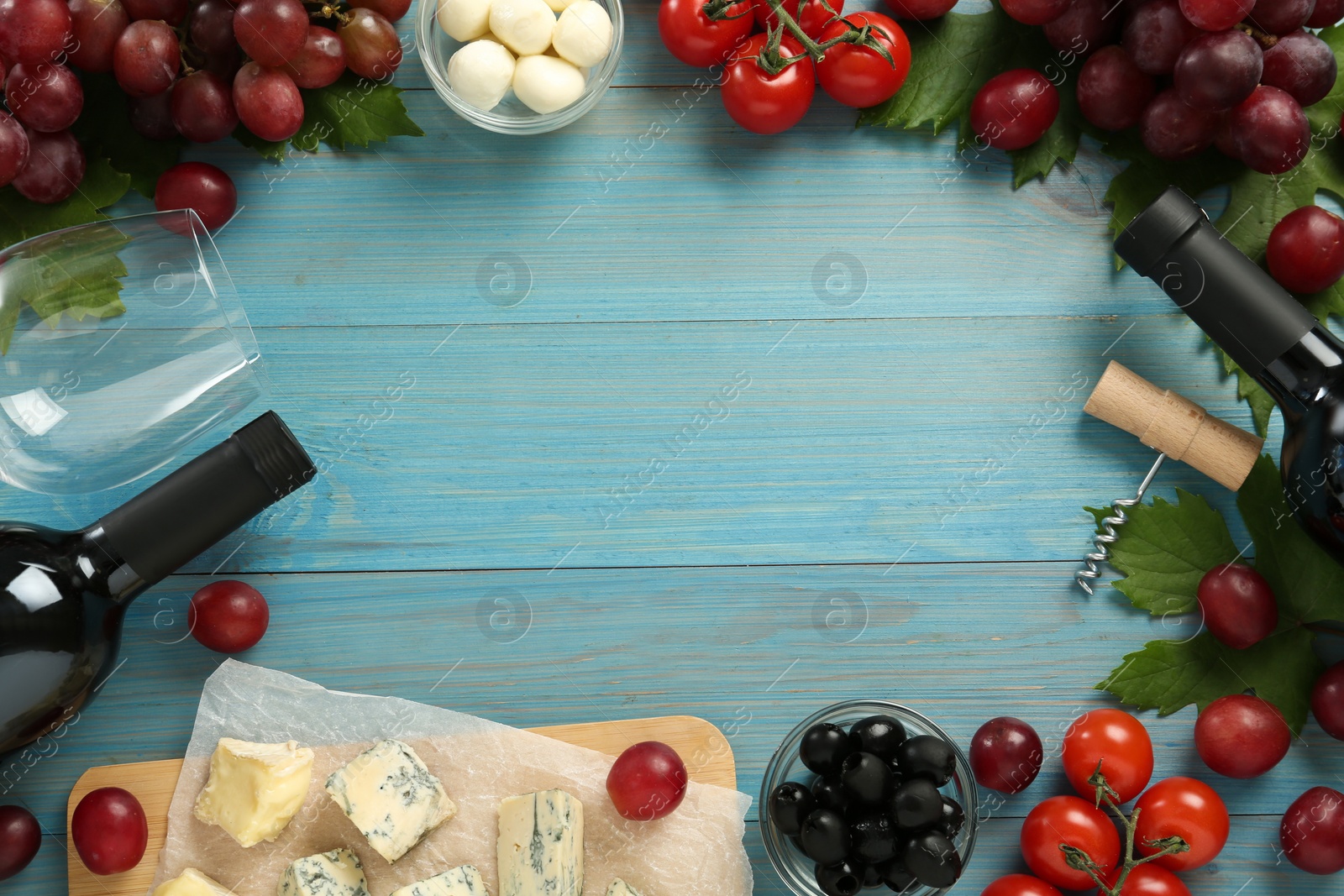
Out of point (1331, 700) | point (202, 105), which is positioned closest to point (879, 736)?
point (1331, 700)

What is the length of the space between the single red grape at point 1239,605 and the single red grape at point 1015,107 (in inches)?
16.2

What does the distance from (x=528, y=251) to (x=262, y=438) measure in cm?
30

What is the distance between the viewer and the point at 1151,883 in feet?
2.59

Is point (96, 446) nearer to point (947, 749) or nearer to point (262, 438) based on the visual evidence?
point (262, 438)

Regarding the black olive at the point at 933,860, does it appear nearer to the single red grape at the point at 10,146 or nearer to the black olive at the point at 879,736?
the black olive at the point at 879,736

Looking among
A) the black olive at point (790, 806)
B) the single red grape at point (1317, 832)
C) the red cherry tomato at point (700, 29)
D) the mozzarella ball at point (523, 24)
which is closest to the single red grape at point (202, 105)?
the mozzarella ball at point (523, 24)

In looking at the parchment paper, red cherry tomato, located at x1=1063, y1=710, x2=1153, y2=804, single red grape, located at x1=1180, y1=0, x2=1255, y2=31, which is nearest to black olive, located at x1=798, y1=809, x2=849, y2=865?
the parchment paper

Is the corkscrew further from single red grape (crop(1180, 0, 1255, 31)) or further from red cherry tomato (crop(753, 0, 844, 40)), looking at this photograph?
red cherry tomato (crop(753, 0, 844, 40))

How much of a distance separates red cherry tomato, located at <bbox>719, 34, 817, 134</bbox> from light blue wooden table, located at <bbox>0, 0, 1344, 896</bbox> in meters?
0.04

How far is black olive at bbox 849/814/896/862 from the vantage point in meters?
0.72

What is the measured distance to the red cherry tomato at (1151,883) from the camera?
2.58ft

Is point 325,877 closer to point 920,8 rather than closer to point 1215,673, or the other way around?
point 1215,673

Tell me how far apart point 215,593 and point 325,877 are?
0.25 m

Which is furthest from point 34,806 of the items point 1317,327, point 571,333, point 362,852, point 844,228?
point 1317,327
